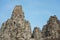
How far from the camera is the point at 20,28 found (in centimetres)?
4997

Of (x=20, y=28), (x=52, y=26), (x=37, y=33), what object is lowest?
(x=20, y=28)

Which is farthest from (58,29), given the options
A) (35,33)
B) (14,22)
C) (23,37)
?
(23,37)

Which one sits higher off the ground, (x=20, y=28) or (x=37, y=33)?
(x=37, y=33)

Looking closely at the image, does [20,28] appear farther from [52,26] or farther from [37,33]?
[37,33]

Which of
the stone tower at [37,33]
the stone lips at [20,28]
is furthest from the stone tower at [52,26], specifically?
the stone tower at [37,33]

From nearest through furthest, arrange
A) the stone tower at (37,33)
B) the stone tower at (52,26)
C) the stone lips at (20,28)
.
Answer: the stone lips at (20,28) < the stone tower at (52,26) < the stone tower at (37,33)

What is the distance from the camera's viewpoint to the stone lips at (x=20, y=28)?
47.3m

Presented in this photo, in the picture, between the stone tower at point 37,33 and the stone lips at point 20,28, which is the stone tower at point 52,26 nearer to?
the stone lips at point 20,28

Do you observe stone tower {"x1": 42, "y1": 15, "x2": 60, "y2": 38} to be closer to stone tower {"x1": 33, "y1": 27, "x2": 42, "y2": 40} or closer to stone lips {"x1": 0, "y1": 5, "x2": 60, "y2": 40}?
stone lips {"x1": 0, "y1": 5, "x2": 60, "y2": 40}

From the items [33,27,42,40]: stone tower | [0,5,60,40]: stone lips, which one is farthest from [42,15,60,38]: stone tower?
[33,27,42,40]: stone tower

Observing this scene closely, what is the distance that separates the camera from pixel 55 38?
215 feet

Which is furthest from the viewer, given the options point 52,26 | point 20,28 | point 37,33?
point 37,33

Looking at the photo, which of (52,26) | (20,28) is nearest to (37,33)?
(52,26)

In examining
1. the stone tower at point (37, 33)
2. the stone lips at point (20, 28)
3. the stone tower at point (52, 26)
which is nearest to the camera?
the stone lips at point (20, 28)
